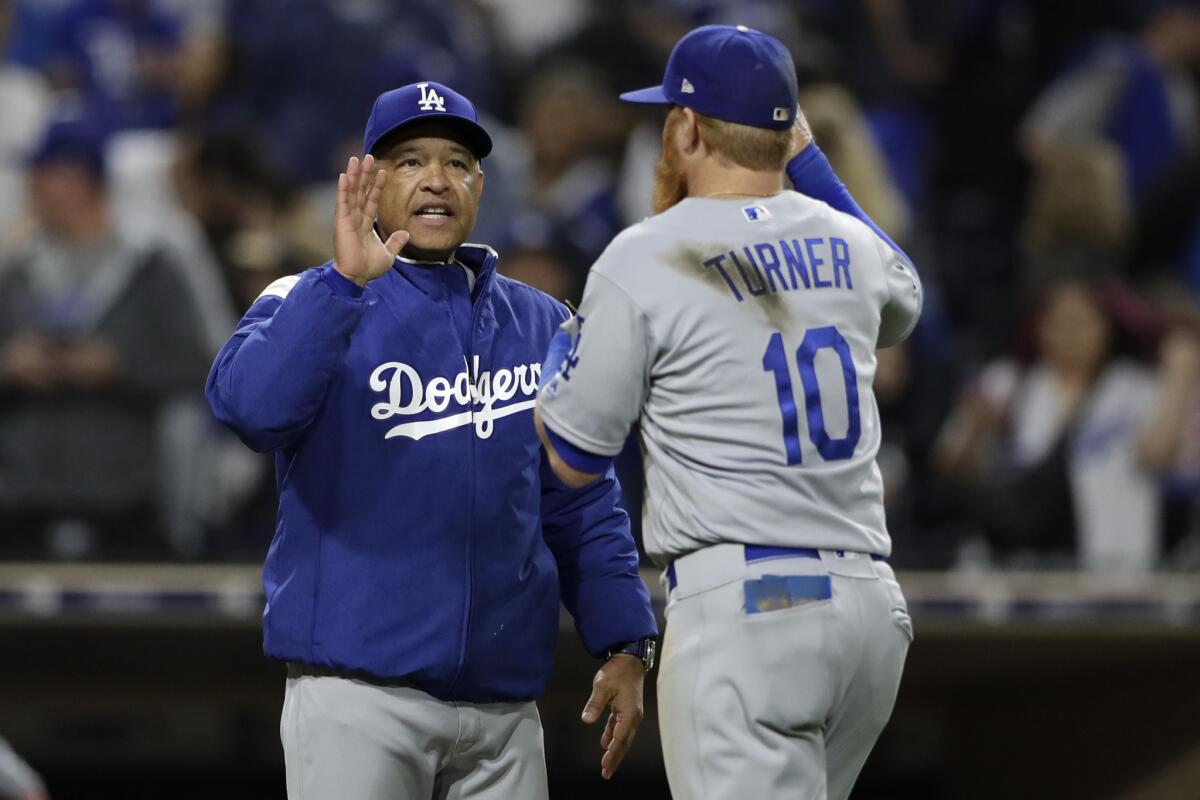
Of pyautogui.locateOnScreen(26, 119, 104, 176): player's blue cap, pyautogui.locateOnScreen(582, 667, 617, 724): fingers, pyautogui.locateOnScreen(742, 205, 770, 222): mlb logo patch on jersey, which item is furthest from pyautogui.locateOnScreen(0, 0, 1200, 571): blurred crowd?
pyautogui.locateOnScreen(742, 205, 770, 222): mlb logo patch on jersey

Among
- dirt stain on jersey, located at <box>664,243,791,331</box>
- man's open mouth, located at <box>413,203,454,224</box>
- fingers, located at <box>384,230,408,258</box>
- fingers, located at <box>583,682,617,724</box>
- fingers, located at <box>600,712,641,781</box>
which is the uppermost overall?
man's open mouth, located at <box>413,203,454,224</box>

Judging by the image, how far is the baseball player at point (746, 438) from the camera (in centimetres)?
239

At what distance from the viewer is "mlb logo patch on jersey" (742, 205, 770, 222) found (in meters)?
2.48

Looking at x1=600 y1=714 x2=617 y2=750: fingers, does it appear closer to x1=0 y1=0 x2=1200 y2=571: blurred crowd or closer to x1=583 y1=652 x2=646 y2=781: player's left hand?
x1=583 y1=652 x2=646 y2=781: player's left hand

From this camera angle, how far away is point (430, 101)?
277 centimetres

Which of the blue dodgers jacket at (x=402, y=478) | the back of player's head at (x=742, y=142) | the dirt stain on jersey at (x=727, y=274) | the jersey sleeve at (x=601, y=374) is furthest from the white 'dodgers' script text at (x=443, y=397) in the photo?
the back of player's head at (x=742, y=142)

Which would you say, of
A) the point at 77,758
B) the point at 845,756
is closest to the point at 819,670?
the point at 845,756

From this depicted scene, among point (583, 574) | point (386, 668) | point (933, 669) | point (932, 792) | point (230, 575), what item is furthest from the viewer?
point (932, 792)

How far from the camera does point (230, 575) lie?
16.9 feet

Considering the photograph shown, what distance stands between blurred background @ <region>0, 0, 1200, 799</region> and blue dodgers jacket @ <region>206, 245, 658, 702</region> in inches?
101

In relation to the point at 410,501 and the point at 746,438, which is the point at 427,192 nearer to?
the point at 410,501

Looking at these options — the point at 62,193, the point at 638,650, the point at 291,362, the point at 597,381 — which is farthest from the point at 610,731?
the point at 62,193

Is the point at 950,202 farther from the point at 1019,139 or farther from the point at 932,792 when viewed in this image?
the point at 932,792

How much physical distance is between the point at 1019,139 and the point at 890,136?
664mm
